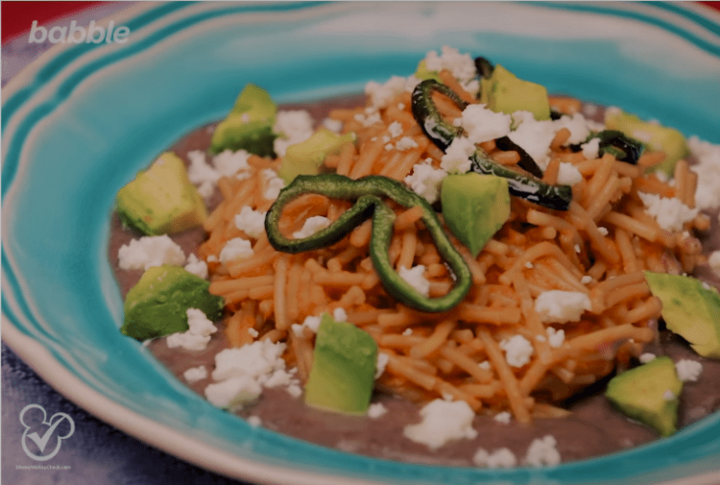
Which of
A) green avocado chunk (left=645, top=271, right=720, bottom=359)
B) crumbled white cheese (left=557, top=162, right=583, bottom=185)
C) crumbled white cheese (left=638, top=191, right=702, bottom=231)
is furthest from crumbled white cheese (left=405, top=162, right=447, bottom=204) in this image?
crumbled white cheese (left=638, top=191, right=702, bottom=231)

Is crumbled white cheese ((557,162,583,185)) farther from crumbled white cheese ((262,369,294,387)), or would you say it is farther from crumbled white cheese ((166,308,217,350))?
crumbled white cheese ((166,308,217,350))

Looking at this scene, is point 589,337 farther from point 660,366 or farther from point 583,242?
point 583,242

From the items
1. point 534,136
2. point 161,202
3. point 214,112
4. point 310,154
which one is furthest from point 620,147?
point 214,112

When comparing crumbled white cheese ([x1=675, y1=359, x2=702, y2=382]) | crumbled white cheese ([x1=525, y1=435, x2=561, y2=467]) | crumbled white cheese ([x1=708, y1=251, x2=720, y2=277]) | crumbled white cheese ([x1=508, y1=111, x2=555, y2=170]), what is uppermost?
crumbled white cheese ([x1=508, y1=111, x2=555, y2=170])

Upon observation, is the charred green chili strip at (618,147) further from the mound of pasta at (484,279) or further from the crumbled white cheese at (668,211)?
the crumbled white cheese at (668,211)

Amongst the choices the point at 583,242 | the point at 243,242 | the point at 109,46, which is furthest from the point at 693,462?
the point at 109,46

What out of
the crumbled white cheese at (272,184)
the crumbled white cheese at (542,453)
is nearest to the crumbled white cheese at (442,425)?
the crumbled white cheese at (542,453)

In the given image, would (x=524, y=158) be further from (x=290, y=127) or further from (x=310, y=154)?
(x=290, y=127)
